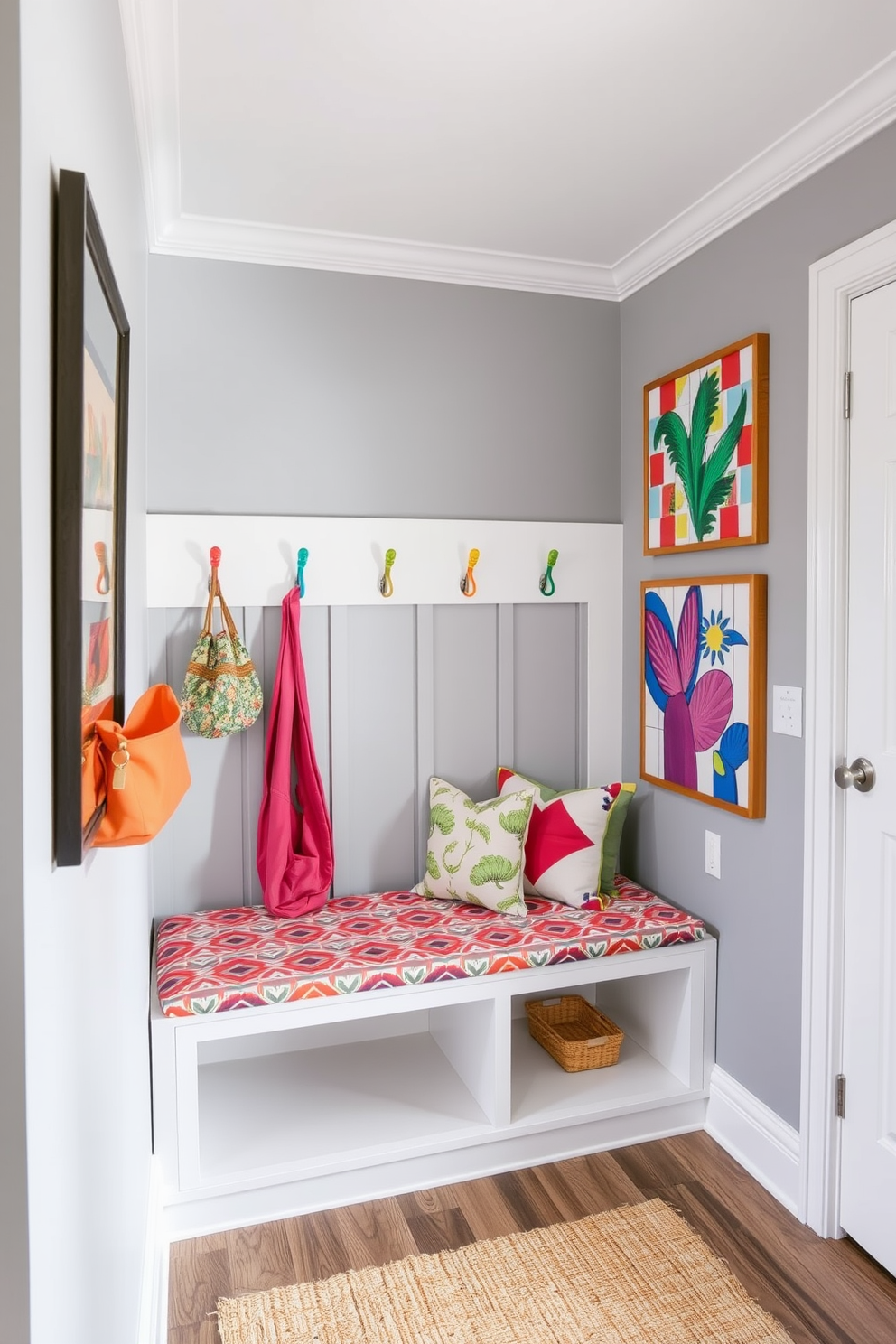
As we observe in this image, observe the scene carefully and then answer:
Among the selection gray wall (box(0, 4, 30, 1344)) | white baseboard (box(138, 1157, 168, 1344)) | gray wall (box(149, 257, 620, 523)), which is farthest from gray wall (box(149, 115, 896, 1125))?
gray wall (box(0, 4, 30, 1344))

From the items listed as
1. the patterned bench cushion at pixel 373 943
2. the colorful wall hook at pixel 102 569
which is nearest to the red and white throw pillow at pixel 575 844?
the patterned bench cushion at pixel 373 943

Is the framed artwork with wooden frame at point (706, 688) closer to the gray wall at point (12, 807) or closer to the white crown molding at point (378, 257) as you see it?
the white crown molding at point (378, 257)

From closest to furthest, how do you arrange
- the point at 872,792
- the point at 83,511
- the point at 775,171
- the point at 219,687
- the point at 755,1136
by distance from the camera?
the point at 83,511 → the point at 872,792 → the point at 775,171 → the point at 755,1136 → the point at 219,687

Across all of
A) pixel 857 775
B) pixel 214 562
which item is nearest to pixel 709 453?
pixel 857 775

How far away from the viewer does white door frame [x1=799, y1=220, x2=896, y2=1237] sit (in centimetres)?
197

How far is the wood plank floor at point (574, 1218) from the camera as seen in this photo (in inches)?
72.4

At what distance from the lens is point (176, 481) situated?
2.53 m

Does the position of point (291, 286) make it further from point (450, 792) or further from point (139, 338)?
point (450, 792)

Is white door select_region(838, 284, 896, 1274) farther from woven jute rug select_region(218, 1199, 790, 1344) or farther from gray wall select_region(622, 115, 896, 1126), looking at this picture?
woven jute rug select_region(218, 1199, 790, 1344)

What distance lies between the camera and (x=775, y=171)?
6.91 ft

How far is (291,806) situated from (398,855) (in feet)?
1.34

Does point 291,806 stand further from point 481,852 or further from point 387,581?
point 387,581

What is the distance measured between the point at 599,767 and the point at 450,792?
1.80ft

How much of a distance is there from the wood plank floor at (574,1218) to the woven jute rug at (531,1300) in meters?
0.04
